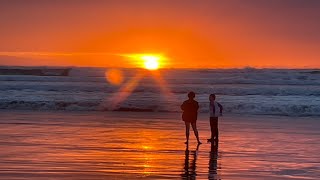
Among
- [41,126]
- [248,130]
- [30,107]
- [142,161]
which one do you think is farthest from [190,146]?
[30,107]

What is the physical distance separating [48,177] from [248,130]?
13469 mm

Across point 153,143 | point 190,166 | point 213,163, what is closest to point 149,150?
point 153,143

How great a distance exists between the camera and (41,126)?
25797mm

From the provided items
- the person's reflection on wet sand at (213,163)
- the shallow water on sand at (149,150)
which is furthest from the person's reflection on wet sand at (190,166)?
the person's reflection on wet sand at (213,163)

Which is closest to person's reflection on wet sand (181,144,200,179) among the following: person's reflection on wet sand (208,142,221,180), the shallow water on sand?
the shallow water on sand

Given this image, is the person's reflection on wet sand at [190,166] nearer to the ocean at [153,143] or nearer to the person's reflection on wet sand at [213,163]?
the ocean at [153,143]

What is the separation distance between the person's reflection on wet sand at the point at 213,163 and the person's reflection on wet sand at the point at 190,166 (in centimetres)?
35

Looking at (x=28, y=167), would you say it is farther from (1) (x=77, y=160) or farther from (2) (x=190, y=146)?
(2) (x=190, y=146)

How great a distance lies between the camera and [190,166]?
1540 cm

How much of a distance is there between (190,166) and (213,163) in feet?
2.88

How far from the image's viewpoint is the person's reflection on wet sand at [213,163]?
45.7 feet

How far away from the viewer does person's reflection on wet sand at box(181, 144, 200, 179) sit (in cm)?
1401

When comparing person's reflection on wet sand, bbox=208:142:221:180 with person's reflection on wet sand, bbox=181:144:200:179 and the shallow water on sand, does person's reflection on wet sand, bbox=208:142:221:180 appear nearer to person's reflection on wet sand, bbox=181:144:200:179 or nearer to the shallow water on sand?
the shallow water on sand

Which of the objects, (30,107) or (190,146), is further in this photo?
(30,107)
